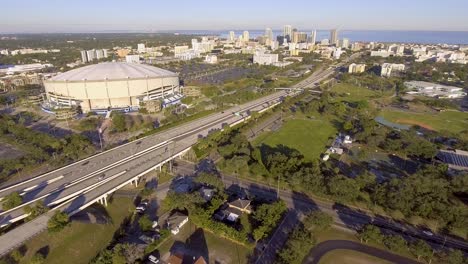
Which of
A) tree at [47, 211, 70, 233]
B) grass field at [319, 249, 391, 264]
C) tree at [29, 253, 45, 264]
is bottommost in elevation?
grass field at [319, 249, 391, 264]

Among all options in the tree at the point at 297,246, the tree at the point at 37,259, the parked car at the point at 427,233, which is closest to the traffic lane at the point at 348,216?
the parked car at the point at 427,233

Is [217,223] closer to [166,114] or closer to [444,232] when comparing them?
[444,232]

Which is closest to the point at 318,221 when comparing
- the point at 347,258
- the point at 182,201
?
the point at 347,258

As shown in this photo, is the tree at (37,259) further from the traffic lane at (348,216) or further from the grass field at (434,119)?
the grass field at (434,119)

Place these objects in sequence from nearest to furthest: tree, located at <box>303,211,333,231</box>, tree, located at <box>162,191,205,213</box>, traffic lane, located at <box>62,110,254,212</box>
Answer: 1. tree, located at <box>303,211,333,231</box>
2. tree, located at <box>162,191,205,213</box>
3. traffic lane, located at <box>62,110,254,212</box>

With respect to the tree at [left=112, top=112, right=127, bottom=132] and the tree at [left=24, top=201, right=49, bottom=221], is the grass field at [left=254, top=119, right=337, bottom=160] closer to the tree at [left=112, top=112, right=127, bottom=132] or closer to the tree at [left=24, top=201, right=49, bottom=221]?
the tree at [left=112, top=112, right=127, bottom=132]

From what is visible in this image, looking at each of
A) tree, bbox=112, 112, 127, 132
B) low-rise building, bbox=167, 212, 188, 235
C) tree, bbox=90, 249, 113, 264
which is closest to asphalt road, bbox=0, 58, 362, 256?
tree, bbox=90, 249, 113, 264

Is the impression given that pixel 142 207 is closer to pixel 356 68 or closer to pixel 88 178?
pixel 88 178
